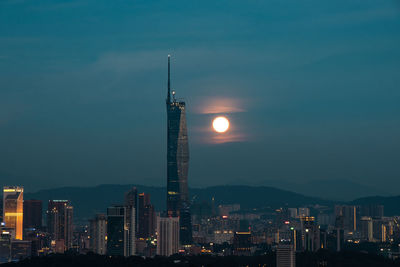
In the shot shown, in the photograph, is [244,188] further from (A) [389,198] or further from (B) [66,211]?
(B) [66,211]

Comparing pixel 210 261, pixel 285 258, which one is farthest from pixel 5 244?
pixel 285 258

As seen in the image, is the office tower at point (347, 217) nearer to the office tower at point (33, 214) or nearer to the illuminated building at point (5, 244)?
the office tower at point (33, 214)

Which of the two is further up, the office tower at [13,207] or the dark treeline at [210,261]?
the office tower at [13,207]

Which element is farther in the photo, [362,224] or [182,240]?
[362,224]

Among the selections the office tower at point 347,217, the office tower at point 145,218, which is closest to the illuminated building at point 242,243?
the office tower at point 145,218

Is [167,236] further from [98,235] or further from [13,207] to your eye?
[13,207]

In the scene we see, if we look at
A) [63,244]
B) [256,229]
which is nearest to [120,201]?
[256,229]
